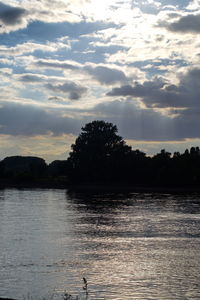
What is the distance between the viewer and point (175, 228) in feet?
156

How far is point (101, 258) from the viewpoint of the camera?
31297mm

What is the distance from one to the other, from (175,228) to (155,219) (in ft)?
29.6

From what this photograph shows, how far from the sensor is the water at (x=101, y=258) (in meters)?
23.4

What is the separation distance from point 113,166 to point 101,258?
392 ft

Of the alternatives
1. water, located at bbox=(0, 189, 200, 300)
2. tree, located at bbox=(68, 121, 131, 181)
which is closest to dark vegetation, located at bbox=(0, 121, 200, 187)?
tree, located at bbox=(68, 121, 131, 181)

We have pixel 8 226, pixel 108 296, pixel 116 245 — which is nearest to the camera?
pixel 108 296

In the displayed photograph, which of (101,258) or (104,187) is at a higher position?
(104,187)

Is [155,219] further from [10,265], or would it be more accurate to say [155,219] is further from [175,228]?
[10,265]

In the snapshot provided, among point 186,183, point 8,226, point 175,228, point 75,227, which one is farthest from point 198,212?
point 186,183

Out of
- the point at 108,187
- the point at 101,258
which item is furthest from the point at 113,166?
the point at 101,258

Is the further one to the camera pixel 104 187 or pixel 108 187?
pixel 104 187

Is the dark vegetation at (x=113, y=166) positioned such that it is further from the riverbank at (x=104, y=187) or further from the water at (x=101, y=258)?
the water at (x=101, y=258)

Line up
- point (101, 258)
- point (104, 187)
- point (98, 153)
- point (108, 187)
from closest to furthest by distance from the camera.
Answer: point (101, 258)
point (108, 187)
point (104, 187)
point (98, 153)

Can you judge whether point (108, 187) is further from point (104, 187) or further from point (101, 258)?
point (101, 258)
